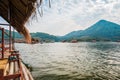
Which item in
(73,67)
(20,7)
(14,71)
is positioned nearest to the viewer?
(14,71)

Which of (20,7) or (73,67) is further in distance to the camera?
(73,67)

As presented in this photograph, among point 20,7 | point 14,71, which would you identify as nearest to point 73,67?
point 20,7

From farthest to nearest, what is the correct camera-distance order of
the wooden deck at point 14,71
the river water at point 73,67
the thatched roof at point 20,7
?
the river water at point 73,67
the thatched roof at point 20,7
the wooden deck at point 14,71

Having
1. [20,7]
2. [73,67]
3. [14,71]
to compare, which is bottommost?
[73,67]

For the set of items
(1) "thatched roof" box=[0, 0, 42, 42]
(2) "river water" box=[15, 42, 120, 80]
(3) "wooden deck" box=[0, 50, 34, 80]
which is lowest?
(2) "river water" box=[15, 42, 120, 80]

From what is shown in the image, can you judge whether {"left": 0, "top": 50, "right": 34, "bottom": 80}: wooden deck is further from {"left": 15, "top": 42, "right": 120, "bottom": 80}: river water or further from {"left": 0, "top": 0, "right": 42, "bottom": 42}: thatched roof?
{"left": 15, "top": 42, "right": 120, "bottom": 80}: river water

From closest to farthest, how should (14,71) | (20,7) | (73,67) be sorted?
(14,71)
(20,7)
(73,67)

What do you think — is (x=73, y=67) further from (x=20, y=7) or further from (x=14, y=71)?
(x=14, y=71)

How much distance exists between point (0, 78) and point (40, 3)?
124 inches

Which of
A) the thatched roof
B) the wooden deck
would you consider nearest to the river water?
the thatched roof

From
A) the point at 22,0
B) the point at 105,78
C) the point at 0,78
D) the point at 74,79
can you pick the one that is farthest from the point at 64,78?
the point at 0,78

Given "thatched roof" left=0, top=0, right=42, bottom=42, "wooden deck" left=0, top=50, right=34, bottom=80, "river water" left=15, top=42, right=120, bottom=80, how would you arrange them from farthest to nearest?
"river water" left=15, top=42, right=120, bottom=80
"thatched roof" left=0, top=0, right=42, bottom=42
"wooden deck" left=0, top=50, right=34, bottom=80

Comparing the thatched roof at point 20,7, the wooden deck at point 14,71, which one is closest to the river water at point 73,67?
the thatched roof at point 20,7

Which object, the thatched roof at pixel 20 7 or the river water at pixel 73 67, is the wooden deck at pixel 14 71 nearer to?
the thatched roof at pixel 20 7
